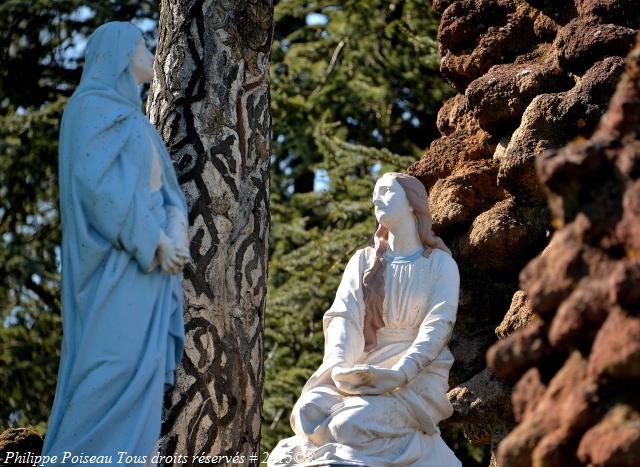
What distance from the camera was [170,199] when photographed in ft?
20.0

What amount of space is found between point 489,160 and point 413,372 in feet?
7.38

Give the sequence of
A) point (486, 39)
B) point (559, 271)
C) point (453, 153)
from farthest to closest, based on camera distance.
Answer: point (486, 39) < point (453, 153) < point (559, 271)

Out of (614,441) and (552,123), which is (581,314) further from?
(552,123)

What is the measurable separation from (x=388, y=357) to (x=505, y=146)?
198 cm

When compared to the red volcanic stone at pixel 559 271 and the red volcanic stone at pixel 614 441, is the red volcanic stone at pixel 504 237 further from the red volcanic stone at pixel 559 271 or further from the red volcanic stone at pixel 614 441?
the red volcanic stone at pixel 614 441

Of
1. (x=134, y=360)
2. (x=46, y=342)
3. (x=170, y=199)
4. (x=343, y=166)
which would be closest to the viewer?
(x=134, y=360)

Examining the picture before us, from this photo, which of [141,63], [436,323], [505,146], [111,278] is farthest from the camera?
[505,146]

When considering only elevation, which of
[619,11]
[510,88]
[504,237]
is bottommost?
[504,237]

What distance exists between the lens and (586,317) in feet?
13.5

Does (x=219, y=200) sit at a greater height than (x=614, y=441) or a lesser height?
greater

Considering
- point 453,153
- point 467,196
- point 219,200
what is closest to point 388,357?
point 219,200

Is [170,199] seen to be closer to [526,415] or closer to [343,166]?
[526,415]

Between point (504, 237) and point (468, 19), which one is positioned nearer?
point (504, 237)

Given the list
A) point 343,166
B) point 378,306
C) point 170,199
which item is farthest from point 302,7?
point 170,199
